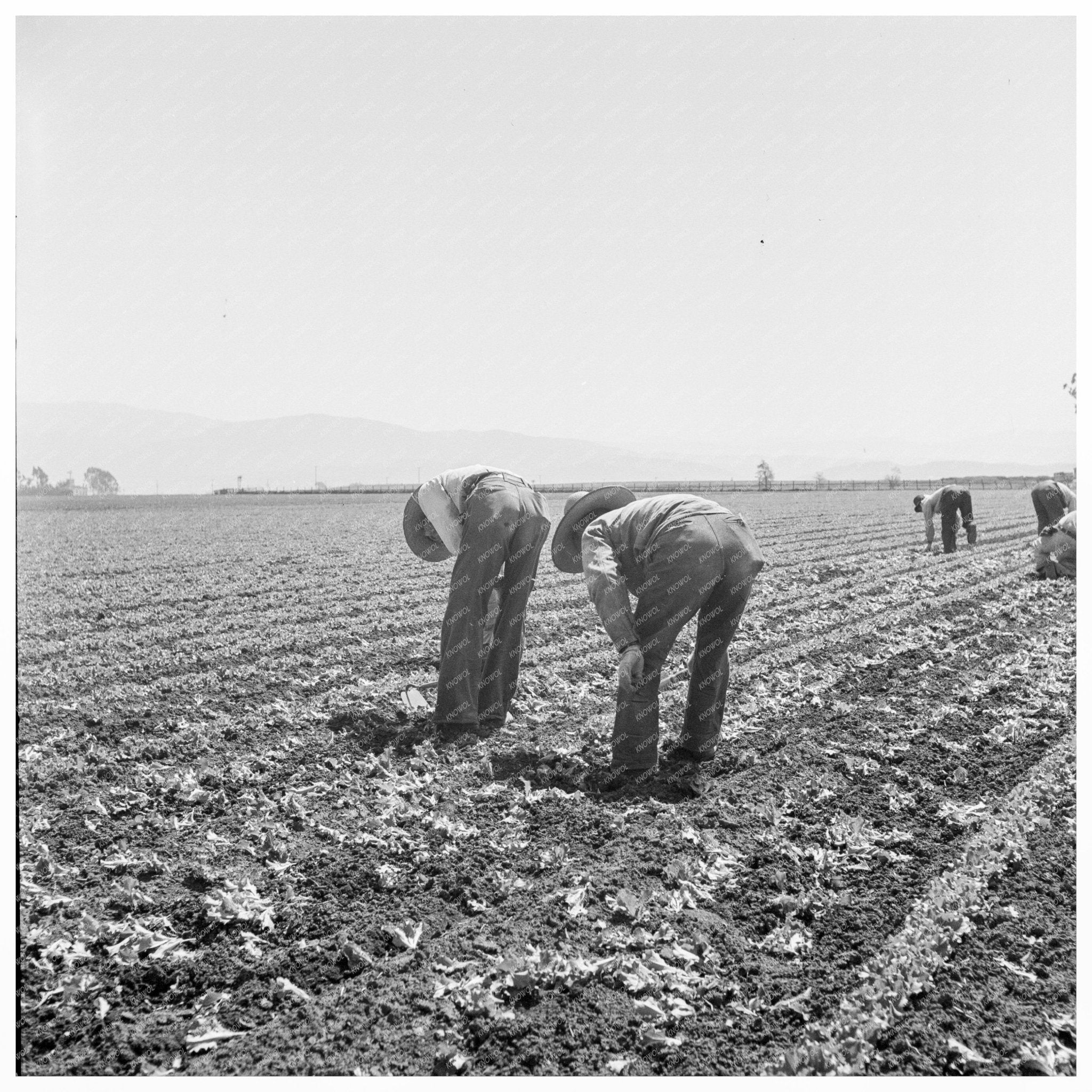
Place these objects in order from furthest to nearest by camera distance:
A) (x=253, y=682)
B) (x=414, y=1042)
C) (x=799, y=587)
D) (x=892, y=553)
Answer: (x=892, y=553)
(x=799, y=587)
(x=253, y=682)
(x=414, y=1042)

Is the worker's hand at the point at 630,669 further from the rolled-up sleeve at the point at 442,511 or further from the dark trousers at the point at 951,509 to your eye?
the dark trousers at the point at 951,509

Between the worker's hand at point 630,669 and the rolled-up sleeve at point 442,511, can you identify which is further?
the rolled-up sleeve at point 442,511

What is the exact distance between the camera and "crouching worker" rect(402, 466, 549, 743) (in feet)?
18.9

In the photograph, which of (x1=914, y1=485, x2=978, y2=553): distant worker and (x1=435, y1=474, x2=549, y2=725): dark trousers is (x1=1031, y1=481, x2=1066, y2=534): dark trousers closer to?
(x1=914, y1=485, x2=978, y2=553): distant worker

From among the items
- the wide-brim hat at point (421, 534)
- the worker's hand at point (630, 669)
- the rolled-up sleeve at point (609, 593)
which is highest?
the wide-brim hat at point (421, 534)

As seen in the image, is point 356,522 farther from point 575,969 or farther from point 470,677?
point 575,969

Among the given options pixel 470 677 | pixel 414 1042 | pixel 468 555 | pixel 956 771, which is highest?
pixel 468 555

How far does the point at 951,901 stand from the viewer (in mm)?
3508

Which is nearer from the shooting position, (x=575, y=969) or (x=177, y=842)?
(x=575, y=969)

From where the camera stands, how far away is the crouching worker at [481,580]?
5754 millimetres

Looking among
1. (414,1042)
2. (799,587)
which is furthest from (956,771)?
(799,587)

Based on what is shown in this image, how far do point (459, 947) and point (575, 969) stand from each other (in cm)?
47

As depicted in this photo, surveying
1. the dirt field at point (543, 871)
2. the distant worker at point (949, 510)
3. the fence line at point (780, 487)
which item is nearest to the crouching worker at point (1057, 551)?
the distant worker at point (949, 510)

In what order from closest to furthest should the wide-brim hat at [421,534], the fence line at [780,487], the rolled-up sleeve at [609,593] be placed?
the rolled-up sleeve at [609,593] < the wide-brim hat at [421,534] < the fence line at [780,487]
